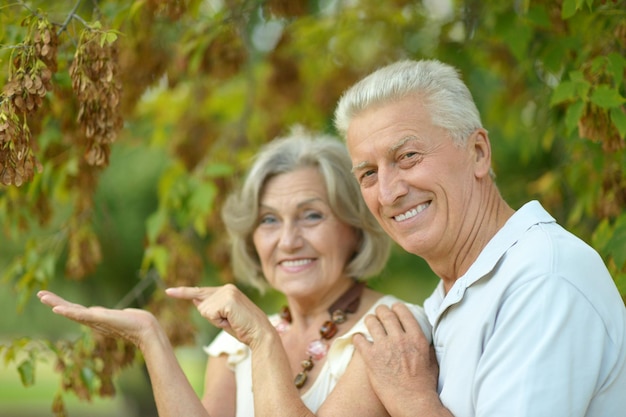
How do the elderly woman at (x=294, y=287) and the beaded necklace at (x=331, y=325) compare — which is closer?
the elderly woman at (x=294, y=287)

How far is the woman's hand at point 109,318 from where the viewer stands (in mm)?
2697

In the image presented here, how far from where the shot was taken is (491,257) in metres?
2.35

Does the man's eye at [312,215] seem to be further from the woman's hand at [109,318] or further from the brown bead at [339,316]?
the woman's hand at [109,318]

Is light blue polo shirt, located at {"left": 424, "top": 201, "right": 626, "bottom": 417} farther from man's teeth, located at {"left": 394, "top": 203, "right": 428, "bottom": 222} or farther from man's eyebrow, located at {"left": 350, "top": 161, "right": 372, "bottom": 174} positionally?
man's eyebrow, located at {"left": 350, "top": 161, "right": 372, "bottom": 174}

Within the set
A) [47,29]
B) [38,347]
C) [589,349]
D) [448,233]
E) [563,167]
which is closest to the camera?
[589,349]

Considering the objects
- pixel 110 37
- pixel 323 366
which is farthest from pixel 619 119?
pixel 110 37

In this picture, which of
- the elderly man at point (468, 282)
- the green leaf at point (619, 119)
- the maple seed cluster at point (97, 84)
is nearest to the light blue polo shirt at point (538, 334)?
the elderly man at point (468, 282)

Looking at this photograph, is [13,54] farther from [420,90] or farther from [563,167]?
[563,167]

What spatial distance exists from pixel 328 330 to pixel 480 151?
39.7 inches

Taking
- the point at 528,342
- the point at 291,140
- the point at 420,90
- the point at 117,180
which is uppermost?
the point at 420,90

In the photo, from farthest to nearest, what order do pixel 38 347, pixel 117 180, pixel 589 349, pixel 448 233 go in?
1. pixel 117 180
2. pixel 38 347
3. pixel 448 233
4. pixel 589 349

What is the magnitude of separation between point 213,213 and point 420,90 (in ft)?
7.85

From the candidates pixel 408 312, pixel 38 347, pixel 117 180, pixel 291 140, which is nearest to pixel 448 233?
pixel 408 312

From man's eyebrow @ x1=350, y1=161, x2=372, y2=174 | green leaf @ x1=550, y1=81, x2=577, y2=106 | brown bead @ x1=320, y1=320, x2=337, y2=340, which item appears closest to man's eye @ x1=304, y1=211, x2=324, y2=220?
brown bead @ x1=320, y1=320, x2=337, y2=340
